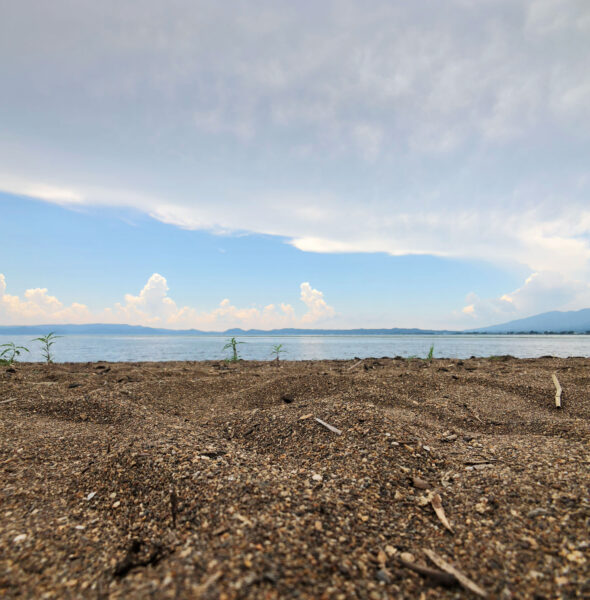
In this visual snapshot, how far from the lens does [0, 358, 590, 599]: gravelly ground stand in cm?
187

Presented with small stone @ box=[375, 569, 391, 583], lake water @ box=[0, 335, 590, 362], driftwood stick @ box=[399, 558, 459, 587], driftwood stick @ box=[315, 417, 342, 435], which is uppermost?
driftwood stick @ box=[315, 417, 342, 435]

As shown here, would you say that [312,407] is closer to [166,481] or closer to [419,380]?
[166,481]

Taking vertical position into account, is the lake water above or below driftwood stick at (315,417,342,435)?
below

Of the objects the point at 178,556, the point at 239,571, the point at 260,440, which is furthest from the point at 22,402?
the point at 239,571

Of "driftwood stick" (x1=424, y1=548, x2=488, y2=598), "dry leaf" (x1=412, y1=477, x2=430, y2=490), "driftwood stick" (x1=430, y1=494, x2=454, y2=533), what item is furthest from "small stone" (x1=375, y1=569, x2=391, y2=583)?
"dry leaf" (x1=412, y1=477, x2=430, y2=490)

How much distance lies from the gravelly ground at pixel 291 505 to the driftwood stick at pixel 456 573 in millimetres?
45

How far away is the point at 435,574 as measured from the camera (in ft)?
6.29

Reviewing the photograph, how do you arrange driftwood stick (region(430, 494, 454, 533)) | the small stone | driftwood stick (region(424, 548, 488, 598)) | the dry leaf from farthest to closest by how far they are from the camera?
the dry leaf < driftwood stick (region(430, 494, 454, 533)) < the small stone < driftwood stick (region(424, 548, 488, 598))

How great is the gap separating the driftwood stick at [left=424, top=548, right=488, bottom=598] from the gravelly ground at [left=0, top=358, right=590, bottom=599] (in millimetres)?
45

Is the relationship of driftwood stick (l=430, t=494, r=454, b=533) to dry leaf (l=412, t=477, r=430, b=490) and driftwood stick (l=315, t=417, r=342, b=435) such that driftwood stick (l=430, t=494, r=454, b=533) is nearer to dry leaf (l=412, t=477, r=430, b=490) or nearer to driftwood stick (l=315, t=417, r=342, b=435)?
dry leaf (l=412, t=477, r=430, b=490)

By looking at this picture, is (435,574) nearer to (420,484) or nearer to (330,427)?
(420,484)

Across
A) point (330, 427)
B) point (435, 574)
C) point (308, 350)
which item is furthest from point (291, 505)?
point (308, 350)

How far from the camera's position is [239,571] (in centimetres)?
183

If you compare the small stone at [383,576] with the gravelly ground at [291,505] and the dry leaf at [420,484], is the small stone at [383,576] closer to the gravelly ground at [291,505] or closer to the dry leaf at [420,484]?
the gravelly ground at [291,505]
